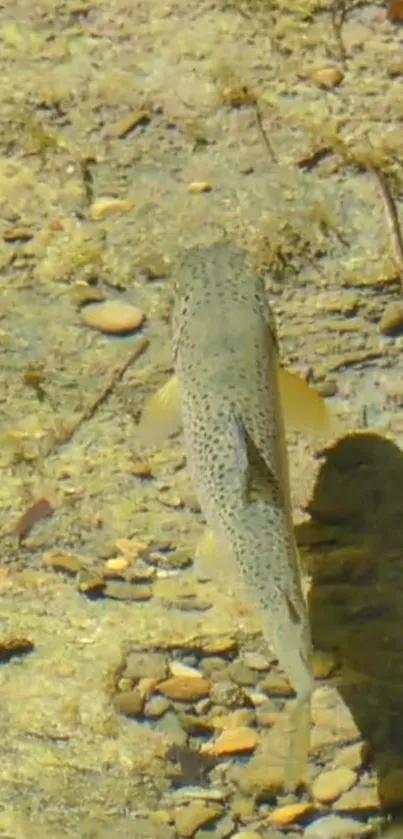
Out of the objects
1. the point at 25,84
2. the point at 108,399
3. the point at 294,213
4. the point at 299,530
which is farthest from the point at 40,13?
the point at 299,530

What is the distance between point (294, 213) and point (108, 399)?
42.7 inches

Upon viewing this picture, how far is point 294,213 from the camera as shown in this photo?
Answer: 641cm

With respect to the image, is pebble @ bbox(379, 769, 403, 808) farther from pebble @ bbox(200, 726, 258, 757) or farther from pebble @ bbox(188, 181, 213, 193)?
pebble @ bbox(188, 181, 213, 193)

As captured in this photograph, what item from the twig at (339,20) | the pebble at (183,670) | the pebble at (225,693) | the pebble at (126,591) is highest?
the twig at (339,20)

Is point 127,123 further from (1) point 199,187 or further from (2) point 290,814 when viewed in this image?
(2) point 290,814

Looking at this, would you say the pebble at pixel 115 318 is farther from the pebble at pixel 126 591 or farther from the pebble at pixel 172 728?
the pebble at pixel 172 728

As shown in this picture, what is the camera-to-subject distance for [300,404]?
5.46m

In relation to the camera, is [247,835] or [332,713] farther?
[332,713]

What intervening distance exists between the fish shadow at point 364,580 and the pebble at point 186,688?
0.39 meters

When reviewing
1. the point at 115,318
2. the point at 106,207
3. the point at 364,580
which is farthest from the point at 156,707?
the point at 106,207

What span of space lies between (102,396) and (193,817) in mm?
1633

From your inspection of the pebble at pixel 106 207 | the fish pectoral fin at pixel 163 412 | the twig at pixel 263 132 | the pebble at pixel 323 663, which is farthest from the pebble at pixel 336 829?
the twig at pixel 263 132

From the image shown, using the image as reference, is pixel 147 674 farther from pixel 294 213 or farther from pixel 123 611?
pixel 294 213

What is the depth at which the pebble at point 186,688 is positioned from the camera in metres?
5.15
